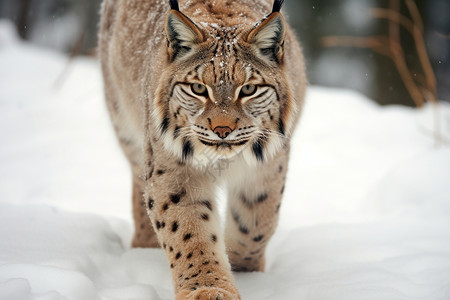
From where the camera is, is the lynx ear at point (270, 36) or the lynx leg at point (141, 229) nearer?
the lynx ear at point (270, 36)

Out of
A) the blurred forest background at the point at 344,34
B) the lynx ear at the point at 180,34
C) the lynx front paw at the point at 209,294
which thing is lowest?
the blurred forest background at the point at 344,34

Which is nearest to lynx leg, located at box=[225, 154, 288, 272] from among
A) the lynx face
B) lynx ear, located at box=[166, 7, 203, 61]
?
the lynx face

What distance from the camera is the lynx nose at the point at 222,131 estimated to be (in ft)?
9.43

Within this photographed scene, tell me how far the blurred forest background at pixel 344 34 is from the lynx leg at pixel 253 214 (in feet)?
39.3

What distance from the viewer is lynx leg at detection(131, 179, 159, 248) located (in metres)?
4.43

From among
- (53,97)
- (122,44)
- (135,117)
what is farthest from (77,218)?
(53,97)

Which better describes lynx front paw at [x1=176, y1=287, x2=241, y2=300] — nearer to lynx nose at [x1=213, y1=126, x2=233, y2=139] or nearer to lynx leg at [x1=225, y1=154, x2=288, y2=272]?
lynx nose at [x1=213, y1=126, x2=233, y2=139]

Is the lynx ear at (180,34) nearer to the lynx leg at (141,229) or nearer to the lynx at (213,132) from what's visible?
the lynx at (213,132)

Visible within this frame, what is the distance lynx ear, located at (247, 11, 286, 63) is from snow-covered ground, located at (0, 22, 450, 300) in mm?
1396

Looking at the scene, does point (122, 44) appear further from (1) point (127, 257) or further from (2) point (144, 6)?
(1) point (127, 257)

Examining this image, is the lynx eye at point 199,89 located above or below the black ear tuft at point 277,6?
below

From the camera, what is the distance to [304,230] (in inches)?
182

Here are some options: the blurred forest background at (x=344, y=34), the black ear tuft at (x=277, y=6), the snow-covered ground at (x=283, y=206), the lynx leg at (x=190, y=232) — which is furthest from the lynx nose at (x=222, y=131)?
the blurred forest background at (x=344, y=34)

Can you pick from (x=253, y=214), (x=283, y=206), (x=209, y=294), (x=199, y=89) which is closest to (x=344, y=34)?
(x=283, y=206)
